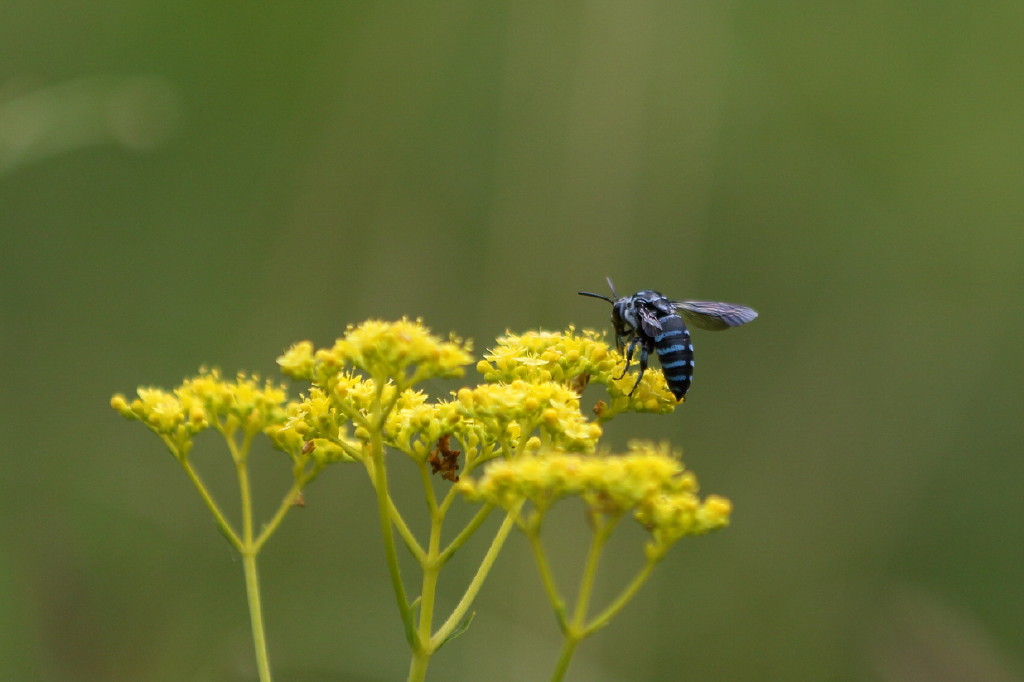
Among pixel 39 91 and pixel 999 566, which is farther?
pixel 999 566

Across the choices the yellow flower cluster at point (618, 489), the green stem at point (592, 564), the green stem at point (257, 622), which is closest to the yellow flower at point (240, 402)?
the green stem at point (257, 622)

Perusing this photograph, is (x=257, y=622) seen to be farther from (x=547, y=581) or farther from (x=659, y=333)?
(x=659, y=333)

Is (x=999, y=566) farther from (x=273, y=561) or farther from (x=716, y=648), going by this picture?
(x=273, y=561)

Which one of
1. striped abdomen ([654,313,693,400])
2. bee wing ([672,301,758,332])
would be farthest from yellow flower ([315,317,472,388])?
bee wing ([672,301,758,332])

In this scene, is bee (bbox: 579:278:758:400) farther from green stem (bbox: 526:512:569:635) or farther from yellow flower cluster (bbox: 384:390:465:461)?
green stem (bbox: 526:512:569:635)

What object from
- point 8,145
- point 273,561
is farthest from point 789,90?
point 8,145

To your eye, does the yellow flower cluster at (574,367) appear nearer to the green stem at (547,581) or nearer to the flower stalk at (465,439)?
the flower stalk at (465,439)
